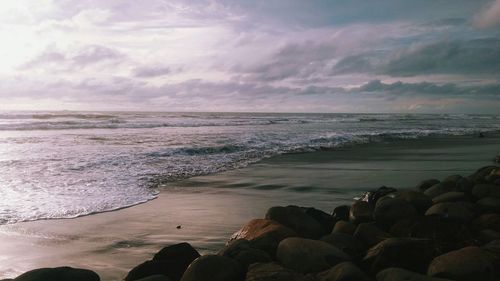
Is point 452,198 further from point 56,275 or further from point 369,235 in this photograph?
point 56,275

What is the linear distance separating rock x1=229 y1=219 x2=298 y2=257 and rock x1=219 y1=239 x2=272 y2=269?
8.3 inches

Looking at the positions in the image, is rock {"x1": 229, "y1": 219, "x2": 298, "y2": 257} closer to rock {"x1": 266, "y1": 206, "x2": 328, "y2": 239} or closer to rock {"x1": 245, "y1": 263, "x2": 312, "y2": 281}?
rock {"x1": 266, "y1": 206, "x2": 328, "y2": 239}

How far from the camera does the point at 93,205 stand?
→ 745 cm

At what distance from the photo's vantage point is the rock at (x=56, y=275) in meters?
3.12

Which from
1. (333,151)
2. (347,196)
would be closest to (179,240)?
(347,196)

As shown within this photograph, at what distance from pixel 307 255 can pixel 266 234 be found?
2.08 feet

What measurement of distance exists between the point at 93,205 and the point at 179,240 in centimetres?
261

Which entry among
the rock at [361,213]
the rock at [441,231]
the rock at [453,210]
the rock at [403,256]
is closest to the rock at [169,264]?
the rock at [403,256]

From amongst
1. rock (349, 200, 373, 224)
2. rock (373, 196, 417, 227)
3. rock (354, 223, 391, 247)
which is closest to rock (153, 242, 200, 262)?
rock (354, 223, 391, 247)

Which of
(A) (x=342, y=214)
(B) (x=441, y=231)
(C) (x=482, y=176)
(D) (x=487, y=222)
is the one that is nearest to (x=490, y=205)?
(D) (x=487, y=222)

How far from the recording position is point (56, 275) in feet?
10.3

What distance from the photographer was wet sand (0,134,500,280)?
496 centimetres

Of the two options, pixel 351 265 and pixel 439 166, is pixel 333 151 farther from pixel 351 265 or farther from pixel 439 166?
pixel 351 265

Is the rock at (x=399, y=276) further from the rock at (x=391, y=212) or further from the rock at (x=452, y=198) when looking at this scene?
the rock at (x=452, y=198)
